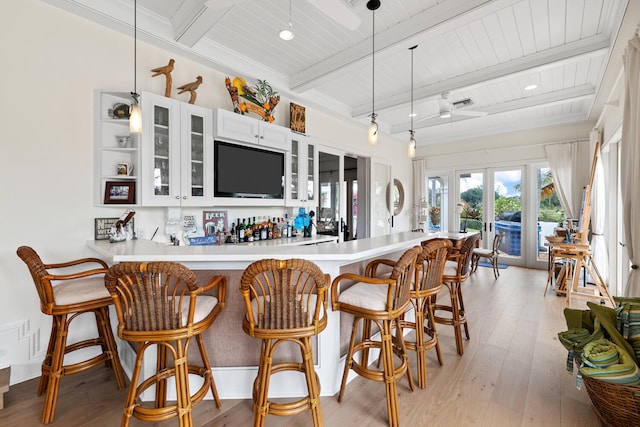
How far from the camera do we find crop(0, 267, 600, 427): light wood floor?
5.82 ft

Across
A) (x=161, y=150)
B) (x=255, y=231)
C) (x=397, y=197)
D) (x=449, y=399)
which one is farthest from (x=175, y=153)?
(x=397, y=197)

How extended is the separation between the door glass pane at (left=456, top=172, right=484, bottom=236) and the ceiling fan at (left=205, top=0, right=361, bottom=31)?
19.0 feet

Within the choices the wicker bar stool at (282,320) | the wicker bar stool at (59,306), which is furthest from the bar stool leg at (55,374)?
the wicker bar stool at (282,320)

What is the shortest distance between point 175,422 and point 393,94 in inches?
184

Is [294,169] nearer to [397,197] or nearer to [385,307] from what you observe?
[385,307]

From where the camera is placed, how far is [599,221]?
4426 mm

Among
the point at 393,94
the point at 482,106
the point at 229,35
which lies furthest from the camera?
the point at 482,106

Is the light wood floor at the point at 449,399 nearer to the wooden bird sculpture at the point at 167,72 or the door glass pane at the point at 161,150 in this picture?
the door glass pane at the point at 161,150

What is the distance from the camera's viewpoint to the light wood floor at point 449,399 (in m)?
1.77

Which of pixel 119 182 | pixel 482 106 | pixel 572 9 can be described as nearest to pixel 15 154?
pixel 119 182

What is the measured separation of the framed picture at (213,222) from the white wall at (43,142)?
843 mm

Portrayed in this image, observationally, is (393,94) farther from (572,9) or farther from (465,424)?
(465,424)

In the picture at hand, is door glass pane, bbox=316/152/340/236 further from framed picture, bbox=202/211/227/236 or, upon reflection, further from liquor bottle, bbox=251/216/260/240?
framed picture, bbox=202/211/227/236

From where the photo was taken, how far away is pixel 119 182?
258 centimetres
